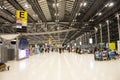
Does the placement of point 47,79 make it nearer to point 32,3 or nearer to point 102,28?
point 32,3

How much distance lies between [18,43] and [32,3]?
21.6 ft

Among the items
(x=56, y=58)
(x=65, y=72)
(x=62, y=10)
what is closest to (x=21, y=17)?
(x=62, y=10)

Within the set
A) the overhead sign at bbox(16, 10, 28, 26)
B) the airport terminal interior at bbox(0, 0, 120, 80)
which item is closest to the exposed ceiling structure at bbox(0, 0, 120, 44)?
the airport terminal interior at bbox(0, 0, 120, 80)

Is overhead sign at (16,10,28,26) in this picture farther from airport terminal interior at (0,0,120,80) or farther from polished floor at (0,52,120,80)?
polished floor at (0,52,120,80)

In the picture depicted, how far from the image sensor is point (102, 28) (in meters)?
26.5

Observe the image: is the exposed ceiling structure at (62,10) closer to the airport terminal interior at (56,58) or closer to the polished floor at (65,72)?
the airport terminal interior at (56,58)

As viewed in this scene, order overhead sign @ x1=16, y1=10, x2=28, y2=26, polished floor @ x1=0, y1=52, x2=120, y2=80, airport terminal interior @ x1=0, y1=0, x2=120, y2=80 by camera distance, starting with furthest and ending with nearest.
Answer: overhead sign @ x1=16, y1=10, x2=28, y2=26, airport terminal interior @ x1=0, y1=0, x2=120, y2=80, polished floor @ x1=0, y1=52, x2=120, y2=80

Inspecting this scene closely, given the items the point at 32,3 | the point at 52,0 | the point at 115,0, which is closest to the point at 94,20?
the point at 115,0

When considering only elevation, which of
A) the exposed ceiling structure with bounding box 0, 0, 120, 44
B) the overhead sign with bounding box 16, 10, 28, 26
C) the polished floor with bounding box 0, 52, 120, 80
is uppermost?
the exposed ceiling structure with bounding box 0, 0, 120, 44

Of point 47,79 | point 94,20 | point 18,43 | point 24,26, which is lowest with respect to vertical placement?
point 47,79

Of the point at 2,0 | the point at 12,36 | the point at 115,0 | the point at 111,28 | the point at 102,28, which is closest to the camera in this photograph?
the point at 2,0

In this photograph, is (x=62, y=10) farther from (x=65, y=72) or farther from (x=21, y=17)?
(x=65, y=72)

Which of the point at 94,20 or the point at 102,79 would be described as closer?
the point at 102,79

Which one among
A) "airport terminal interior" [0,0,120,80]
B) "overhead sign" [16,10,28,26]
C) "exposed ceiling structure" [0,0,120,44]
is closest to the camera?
"airport terminal interior" [0,0,120,80]
